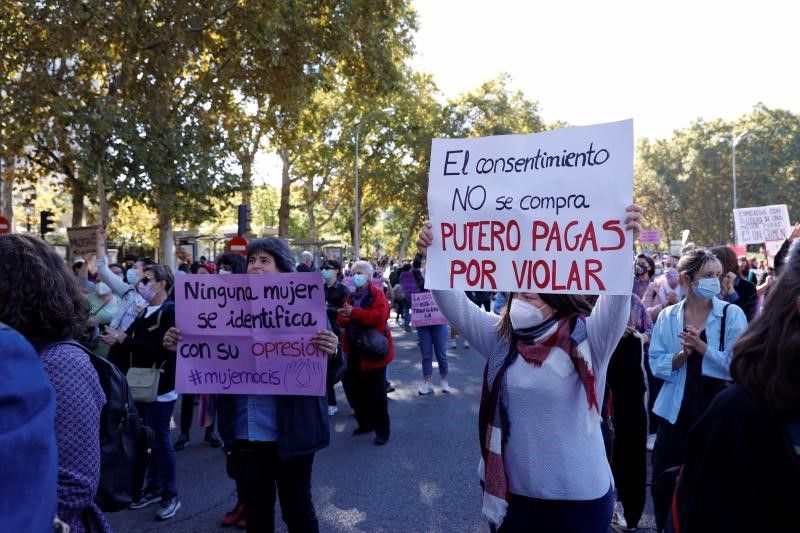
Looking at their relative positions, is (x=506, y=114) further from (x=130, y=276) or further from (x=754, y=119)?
(x=130, y=276)

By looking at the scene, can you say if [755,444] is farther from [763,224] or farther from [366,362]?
[763,224]

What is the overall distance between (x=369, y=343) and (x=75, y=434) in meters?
4.91

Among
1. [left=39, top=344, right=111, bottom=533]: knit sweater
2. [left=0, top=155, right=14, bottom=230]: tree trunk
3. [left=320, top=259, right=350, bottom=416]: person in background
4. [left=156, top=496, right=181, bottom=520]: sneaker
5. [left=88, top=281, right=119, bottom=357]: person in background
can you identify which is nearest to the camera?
[left=39, top=344, right=111, bottom=533]: knit sweater

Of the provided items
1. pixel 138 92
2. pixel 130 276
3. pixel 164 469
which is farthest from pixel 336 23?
pixel 164 469

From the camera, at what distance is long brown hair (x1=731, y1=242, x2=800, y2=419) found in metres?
1.49

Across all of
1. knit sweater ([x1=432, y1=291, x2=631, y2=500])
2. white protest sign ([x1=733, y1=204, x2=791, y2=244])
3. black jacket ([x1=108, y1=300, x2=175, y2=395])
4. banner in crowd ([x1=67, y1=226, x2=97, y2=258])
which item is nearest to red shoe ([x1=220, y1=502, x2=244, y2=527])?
black jacket ([x1=108, y1=300, x2=175, y2=395])

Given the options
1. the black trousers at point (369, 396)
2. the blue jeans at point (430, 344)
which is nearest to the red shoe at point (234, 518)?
the black trousers at point (369, 396)

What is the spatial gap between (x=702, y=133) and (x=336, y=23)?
44902 mm

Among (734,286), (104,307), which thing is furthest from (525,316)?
(104,307)

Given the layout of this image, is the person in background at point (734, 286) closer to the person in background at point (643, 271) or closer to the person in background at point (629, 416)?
the person in background at point (629, 416)

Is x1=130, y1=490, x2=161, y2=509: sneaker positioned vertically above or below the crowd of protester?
below

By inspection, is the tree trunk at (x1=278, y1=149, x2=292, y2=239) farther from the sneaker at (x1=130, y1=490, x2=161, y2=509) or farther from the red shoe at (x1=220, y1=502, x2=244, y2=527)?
the red shoe at (x1=220, y1=502, x2=244, y2=527)

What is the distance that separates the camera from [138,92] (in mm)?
14555

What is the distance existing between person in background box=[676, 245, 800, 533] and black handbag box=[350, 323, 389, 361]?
5286 millimetres
